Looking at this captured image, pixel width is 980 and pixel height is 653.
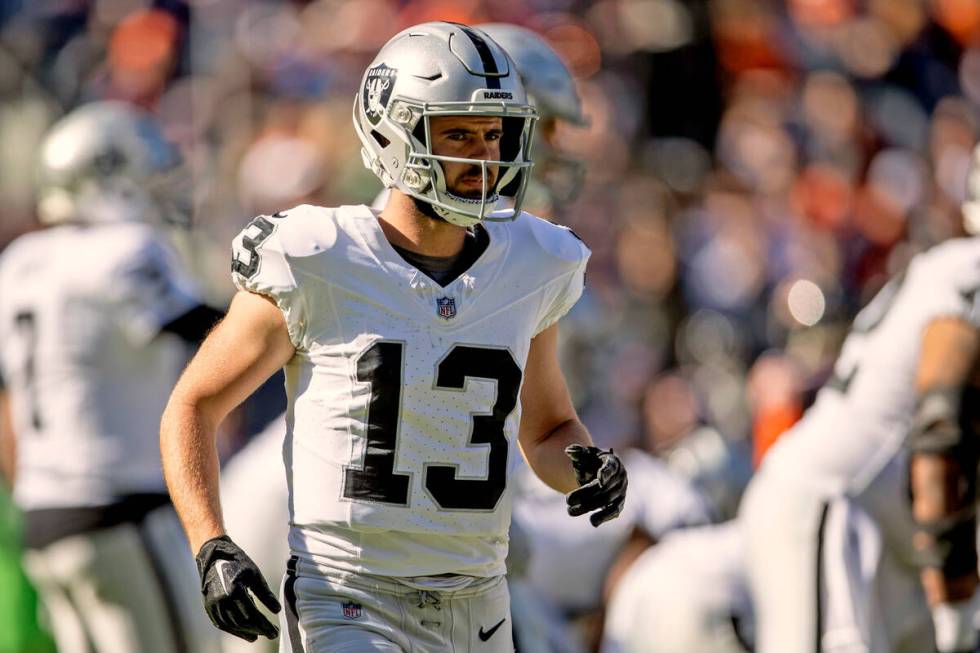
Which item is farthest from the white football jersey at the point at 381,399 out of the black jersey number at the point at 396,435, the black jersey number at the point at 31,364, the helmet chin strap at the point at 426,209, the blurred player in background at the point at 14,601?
the blurred player in background at the point at 14,601

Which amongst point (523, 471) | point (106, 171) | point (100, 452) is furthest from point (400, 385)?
point (106, 171)

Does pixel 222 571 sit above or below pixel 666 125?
above

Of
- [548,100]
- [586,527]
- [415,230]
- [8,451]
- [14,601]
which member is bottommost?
[14,601]

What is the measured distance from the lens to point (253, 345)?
3785mm

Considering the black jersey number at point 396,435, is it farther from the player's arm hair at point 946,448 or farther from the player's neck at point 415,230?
the player's arm hair at point 946,448

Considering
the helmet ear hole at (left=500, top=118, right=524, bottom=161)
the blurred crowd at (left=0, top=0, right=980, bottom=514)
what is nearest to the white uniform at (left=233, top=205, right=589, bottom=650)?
the helmet ear hole at (left=500, top=118, right=524, bottom=161)

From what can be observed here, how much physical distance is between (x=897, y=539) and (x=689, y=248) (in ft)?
23.2

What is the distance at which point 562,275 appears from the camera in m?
4.09

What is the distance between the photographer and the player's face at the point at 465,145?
391cm

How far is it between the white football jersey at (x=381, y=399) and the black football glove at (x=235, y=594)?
0.25 m

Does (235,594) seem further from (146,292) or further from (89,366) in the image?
(89,366)

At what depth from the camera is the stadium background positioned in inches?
464

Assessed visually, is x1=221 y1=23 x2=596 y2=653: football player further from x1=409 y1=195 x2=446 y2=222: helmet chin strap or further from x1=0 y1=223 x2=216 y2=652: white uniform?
x1=409 y1=195 x2=446 y2=222: helmet chin strap

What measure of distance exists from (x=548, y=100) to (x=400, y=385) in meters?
2.16
